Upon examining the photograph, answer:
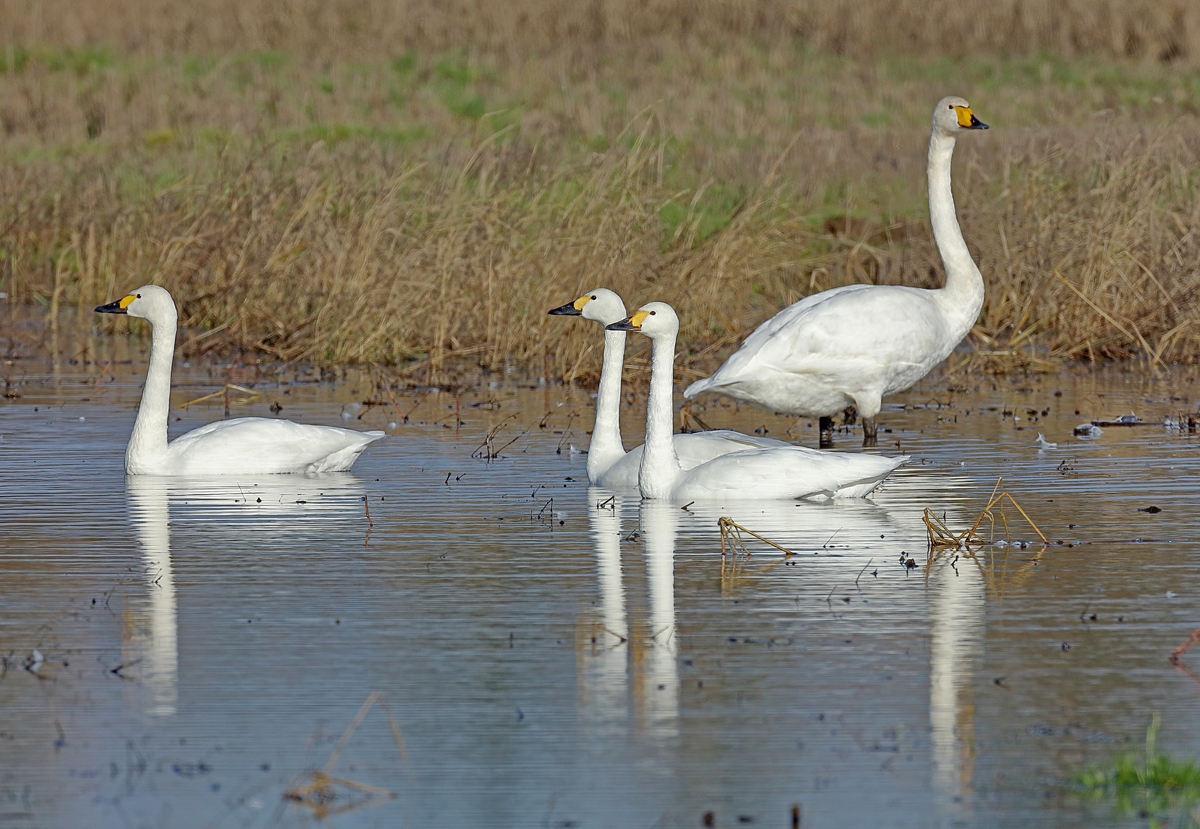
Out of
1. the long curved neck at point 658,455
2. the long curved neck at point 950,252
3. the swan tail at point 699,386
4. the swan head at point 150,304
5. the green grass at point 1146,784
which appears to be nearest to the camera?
the green grass at point 1146,784

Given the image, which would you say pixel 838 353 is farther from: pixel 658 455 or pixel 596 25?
pixel 596 25

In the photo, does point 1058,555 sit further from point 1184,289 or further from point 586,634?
point 1184,289

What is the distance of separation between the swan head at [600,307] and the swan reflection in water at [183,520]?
1651mm

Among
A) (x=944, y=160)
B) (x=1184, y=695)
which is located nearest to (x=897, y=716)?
(x=1184, y=695)

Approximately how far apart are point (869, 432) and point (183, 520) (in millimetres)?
4616

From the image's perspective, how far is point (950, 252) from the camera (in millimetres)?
13594

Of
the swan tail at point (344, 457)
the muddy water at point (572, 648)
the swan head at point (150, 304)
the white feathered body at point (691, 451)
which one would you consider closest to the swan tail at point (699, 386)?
the white feathered body at point (691, 451)

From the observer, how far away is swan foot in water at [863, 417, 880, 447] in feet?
41.2

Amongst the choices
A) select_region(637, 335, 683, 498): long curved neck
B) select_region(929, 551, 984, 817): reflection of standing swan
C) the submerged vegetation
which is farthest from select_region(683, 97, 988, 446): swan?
select_region(929, 551, 984, 817): reflection of standing swan

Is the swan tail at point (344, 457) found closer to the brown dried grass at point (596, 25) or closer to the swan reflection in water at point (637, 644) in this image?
the swan reflection in water at point (637, 644)

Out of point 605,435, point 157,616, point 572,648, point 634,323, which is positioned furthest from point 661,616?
point 605,435

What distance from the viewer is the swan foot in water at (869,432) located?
1255 cm

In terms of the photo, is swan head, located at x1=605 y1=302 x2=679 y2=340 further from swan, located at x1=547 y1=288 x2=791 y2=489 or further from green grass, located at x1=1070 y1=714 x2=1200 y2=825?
green grass, located at x1=1070 y1=714 x2=1200 y2=825

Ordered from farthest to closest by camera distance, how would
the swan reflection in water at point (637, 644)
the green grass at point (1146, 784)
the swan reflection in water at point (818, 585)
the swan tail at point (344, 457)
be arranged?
the swan tail at point (344, 457) < the swan reflection in water at point (637, 644) < the swan reflection in water at point (818, 585) < the green grass at point (1146, 784)
